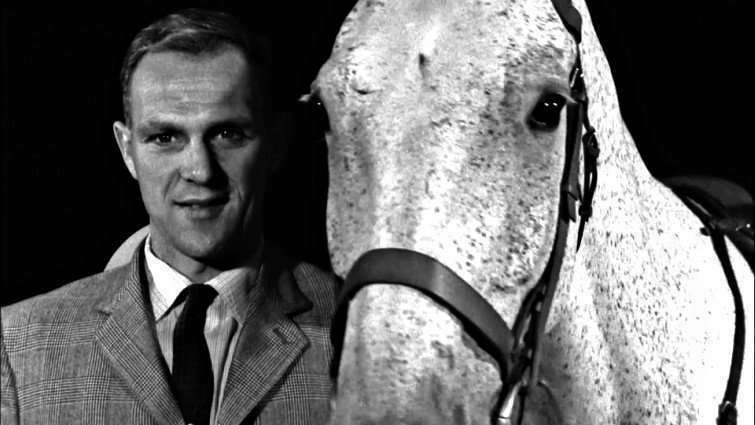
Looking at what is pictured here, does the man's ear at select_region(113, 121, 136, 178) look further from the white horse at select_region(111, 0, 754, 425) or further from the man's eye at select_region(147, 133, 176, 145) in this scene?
the white horse at select_region(111, 0, 754, 425)

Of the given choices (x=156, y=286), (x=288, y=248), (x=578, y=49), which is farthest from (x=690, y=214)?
(x=288, y=248)

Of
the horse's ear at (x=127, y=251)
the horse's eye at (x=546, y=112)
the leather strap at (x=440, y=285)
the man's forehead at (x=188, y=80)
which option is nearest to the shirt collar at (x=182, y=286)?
the man's forehead at (x=188, y=80)

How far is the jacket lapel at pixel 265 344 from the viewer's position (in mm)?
1929

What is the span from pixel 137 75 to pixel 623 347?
120cm

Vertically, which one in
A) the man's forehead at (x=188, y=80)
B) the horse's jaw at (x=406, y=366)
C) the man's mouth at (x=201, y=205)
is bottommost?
the horse's jaw at (x=406, y=366)

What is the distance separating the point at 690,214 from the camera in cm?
201

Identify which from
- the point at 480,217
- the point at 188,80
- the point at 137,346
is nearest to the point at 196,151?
the point at 188,80

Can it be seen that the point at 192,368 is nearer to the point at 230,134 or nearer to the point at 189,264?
the point at 189,264

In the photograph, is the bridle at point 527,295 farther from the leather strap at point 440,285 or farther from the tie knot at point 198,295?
the tie knot at point 198,295

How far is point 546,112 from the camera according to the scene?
4.70 ft

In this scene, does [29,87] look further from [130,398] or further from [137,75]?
[130,398]

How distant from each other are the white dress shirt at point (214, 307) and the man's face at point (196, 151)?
0.16ft

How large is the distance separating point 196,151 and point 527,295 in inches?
34.2

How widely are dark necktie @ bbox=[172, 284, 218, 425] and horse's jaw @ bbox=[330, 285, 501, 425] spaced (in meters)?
0.68
